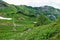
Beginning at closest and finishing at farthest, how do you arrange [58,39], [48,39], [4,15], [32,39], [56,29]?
1. [58,39]
2. [48,39]
3. [56,29]
4. [32,39]
5. [4,15]

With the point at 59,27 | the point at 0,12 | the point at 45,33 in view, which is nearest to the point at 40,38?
the point at 45,33

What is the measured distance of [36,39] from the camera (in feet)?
108

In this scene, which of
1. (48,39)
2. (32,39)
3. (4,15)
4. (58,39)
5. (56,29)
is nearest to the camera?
(58,39)

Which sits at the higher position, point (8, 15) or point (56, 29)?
point (56, 29)

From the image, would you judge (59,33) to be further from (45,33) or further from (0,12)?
(0,12)

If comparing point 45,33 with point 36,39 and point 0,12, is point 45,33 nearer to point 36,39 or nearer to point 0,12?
point 36,39

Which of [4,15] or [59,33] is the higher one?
[59,33]

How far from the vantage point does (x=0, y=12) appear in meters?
184

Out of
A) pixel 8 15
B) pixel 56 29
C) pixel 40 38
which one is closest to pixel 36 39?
pixel 40 38

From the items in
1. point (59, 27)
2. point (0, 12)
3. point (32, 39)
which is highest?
point (59, 27)

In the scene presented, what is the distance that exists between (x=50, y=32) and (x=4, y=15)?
469 feet

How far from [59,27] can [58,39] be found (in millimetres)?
4722

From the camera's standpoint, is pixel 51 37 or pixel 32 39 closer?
pixel 51 37

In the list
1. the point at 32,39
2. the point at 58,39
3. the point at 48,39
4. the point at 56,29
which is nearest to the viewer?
the point at 58,39
